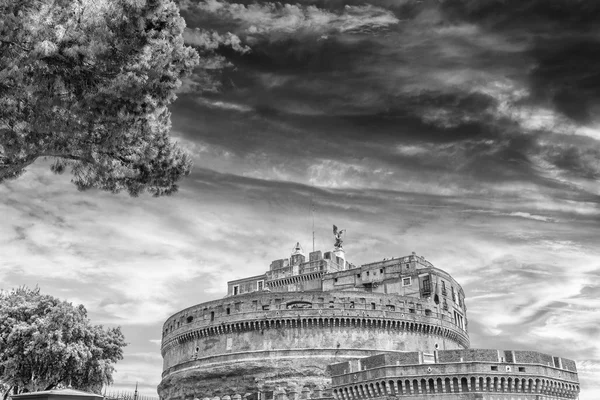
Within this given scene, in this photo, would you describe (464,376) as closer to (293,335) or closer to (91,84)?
(293,335)

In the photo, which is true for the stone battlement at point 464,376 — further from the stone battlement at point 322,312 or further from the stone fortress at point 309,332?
the stone battlement at point 322,312

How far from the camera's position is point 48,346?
35.1m

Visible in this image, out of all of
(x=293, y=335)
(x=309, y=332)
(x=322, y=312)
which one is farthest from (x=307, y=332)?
(x=322, y=312)

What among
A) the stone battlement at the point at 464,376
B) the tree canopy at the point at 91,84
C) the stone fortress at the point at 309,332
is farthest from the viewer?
the stone fortress at the point at 309,332

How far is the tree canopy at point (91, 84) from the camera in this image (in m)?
12.0

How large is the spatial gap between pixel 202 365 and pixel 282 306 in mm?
9279

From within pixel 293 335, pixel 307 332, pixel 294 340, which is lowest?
pixel 294 340

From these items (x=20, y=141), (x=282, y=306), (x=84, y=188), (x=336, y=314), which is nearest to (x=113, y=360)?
(x=282, y=306)

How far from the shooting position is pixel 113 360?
40.4m

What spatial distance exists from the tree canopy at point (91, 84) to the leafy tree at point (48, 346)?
23.2m

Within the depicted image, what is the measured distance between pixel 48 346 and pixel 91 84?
27.2m

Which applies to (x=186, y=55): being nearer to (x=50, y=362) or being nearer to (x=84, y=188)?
(x=84, y=188)

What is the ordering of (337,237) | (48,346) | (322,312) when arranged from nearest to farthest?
(48,346) < (322,312) < (337,237)

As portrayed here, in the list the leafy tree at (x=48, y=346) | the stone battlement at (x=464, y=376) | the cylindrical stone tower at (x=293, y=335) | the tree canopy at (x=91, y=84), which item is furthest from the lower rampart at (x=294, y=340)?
the tree canopy at (x=91, y=84)
